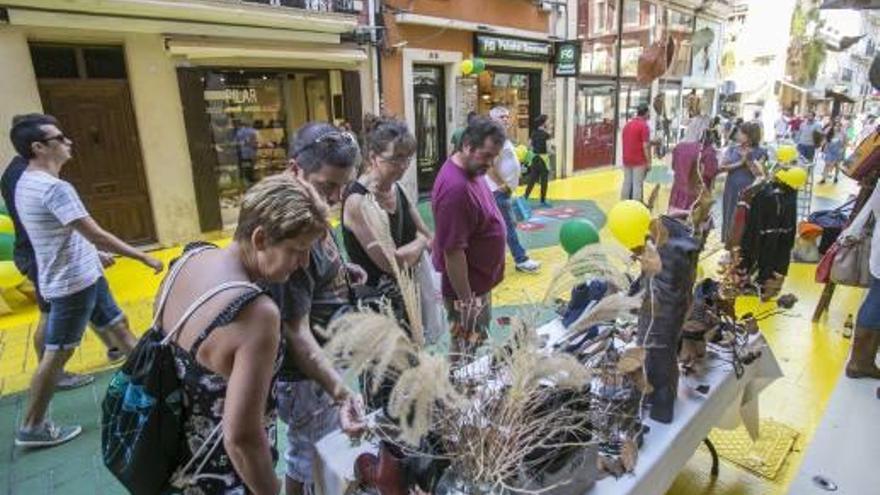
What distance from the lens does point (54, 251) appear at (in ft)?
9.11

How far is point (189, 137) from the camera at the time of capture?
7.13m

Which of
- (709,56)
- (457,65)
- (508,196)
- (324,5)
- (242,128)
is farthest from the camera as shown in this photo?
(709,56)

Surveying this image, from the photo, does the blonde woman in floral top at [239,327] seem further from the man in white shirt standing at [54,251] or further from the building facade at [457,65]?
the building facade at [457,65]

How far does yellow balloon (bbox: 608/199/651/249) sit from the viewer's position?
2.17m

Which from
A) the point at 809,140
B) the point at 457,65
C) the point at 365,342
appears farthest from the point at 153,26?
the point at 809,140

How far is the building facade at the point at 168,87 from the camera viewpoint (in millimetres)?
5973

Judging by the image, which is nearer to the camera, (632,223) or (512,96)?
(632,223)

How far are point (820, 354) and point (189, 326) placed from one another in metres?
4.44

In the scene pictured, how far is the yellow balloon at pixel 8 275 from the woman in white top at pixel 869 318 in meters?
6.63

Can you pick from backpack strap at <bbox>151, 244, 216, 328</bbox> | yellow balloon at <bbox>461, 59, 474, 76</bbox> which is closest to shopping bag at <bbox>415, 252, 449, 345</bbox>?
backpack strap at <bbox>151, 244, 216, 328</bbox>

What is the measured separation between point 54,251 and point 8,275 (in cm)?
277

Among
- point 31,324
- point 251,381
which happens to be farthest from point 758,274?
point 31,324

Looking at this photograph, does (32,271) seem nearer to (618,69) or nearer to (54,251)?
(54,251)

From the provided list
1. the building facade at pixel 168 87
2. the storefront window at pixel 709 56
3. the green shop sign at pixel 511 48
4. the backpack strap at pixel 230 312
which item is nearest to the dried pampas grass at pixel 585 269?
the backpack strap at pixel 230 312
